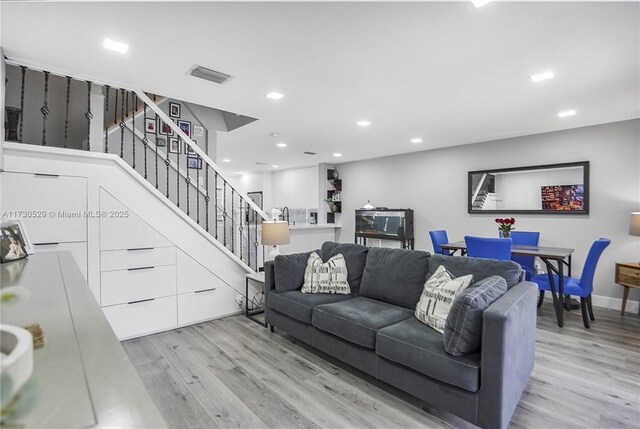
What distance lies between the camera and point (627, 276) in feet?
12.4

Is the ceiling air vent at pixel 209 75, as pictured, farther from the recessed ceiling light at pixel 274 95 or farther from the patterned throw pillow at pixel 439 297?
the patterned throw pillow at pixel 439 297

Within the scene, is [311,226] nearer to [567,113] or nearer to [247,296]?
[247,296]

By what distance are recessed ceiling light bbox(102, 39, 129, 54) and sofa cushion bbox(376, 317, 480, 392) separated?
2801 millimetres

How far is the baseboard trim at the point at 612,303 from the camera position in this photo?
411 centimetres

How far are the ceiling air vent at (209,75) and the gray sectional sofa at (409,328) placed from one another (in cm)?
182

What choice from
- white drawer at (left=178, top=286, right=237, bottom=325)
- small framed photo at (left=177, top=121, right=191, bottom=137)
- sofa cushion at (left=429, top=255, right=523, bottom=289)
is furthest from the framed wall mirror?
small framed photo at (left=177, top=121, right=191, bottom=137)

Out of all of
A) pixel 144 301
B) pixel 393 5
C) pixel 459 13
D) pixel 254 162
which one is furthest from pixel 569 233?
pixel 254 162

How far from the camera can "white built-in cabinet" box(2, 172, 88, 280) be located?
2676 mm

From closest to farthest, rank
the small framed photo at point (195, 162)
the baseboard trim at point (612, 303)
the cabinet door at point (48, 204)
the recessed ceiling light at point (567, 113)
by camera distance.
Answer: the cabinet door at point (48, 204) → the recessed ceiling light at point (567, 113) → the baseboard trim at point (612, 303) → the small framed photo at point (195, 162)

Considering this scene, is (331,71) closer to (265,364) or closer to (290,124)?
(290,124)

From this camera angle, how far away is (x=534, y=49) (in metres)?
2.38

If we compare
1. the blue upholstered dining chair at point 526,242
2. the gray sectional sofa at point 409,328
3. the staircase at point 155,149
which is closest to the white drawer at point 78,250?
the staircase at point 155,149

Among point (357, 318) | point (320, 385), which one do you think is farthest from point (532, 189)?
point (320, 385)

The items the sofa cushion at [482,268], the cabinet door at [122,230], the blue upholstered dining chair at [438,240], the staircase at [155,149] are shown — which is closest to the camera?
the sofa cushion at [482,268]
